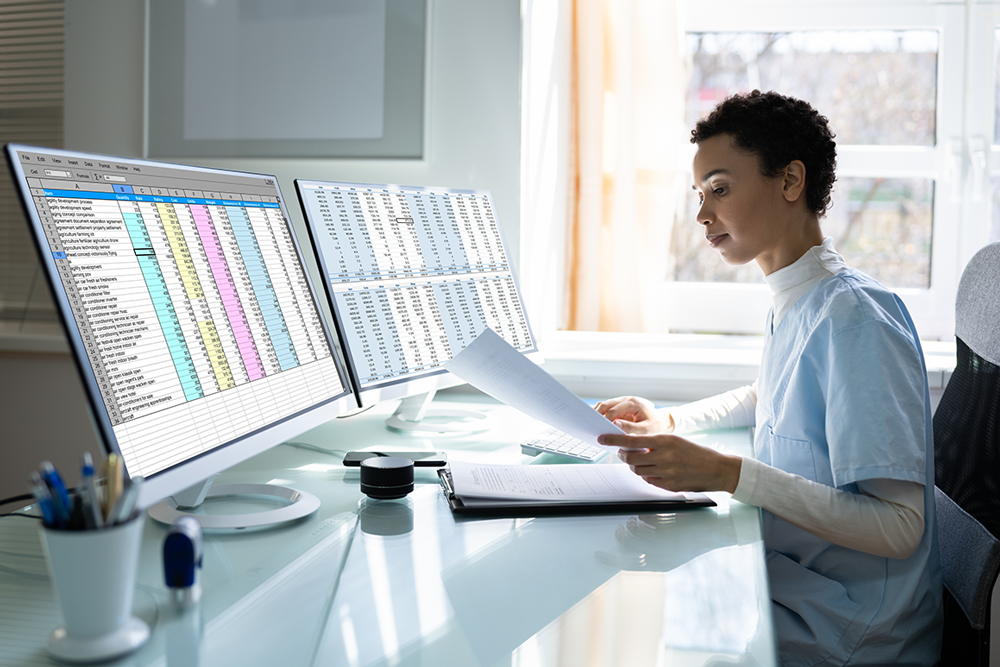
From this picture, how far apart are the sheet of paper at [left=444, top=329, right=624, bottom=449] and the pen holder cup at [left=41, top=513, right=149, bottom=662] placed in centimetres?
48

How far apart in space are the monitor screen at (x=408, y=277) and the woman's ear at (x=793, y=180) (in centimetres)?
61

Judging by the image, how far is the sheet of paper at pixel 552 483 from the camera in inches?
39.0

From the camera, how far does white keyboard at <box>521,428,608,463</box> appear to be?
3.99 feet

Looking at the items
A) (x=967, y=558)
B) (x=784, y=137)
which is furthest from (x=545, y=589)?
(x=784, y=137)

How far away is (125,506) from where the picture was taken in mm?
578

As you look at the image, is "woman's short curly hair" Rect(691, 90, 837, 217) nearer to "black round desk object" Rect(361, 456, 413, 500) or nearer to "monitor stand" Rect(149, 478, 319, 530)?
"black round desk object" Rect(361, 456, 413, 500)

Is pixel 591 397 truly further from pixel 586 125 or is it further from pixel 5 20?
pixel 5 20

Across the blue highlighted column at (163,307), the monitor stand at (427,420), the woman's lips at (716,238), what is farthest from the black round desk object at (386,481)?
the woman's lips at (716,238)

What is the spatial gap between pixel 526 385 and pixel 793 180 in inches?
21.1

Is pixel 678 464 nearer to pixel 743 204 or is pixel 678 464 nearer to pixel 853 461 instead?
pixel 853 461

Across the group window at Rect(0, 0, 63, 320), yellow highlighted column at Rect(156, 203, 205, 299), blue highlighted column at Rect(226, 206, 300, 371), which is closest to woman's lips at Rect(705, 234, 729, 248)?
blue highlighted column at Rect(226, 206, 300, 371)

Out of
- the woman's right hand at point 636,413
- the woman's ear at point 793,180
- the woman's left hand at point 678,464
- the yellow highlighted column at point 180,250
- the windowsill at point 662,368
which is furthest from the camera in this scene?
the windowsill at point 662,368

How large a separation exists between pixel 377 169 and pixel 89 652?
4.82 feet

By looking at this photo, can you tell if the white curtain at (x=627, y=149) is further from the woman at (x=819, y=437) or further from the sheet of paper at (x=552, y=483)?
the sheet of paper at (x=552, y=483)
